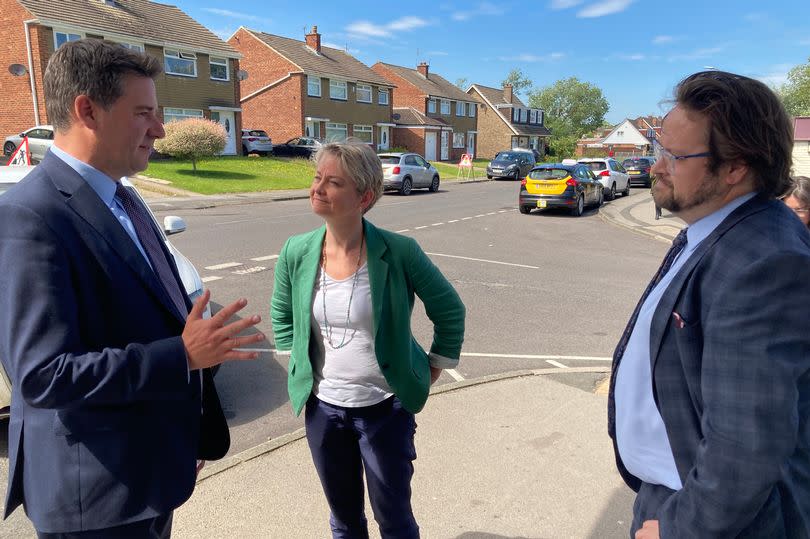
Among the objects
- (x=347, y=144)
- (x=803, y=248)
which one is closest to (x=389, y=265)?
(x=347, y=144)

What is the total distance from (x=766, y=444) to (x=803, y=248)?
1.40 ft

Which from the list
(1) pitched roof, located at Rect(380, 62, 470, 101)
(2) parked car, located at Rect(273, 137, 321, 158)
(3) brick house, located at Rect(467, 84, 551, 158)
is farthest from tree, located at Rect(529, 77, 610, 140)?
(2) parked car, located at Rect(273, 137, 321, 158)

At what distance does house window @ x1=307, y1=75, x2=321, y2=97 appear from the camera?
3981 centimetres

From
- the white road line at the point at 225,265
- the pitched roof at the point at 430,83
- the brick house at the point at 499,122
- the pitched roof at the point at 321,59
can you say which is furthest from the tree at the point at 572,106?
the white road line at the point at 225,265

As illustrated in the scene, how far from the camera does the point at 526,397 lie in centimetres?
432

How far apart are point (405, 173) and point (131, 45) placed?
10.8m

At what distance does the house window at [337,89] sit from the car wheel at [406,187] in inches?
813

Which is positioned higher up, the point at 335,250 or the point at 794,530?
the point at 335,250

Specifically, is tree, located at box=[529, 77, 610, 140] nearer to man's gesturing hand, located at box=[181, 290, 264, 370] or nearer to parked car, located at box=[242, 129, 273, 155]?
parked car, located at box=[242, 129, 273, 155]

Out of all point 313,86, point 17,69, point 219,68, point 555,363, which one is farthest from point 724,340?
point 313,86

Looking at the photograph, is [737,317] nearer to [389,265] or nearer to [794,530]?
[794,530]

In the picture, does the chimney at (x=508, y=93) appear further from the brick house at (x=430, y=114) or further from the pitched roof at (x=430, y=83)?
the pitched roof at (x=430, y=83)

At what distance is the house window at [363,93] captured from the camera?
1732 inches

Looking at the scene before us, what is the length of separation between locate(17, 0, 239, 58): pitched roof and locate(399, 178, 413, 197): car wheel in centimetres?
1560
